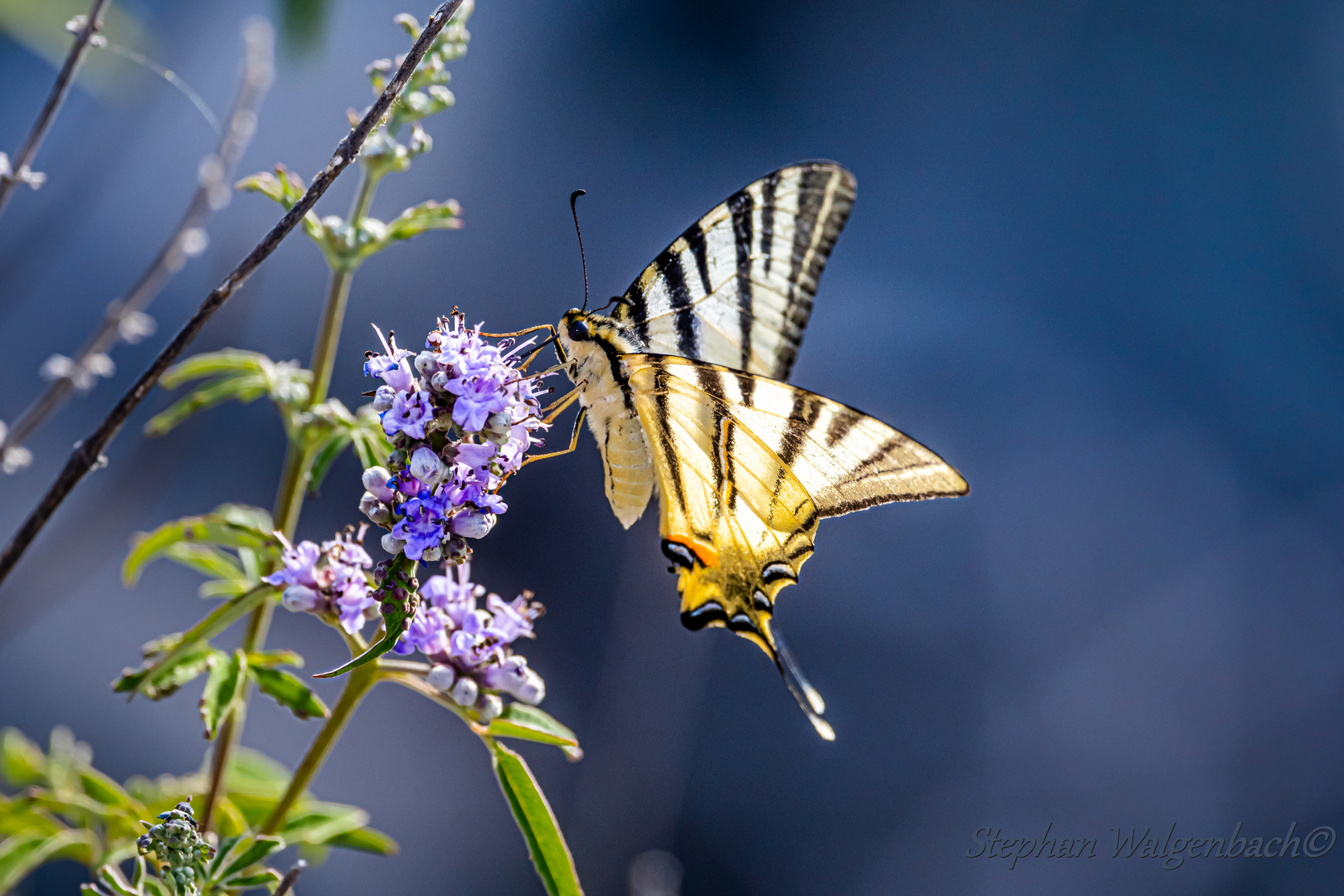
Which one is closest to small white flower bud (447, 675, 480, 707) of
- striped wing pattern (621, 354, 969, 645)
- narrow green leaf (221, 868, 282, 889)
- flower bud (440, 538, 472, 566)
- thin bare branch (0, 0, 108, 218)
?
flower bud (440, 538, 472, 566)

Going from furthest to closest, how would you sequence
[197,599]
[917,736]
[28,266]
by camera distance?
1. [917,736]
2. [197,599]
3. [28,266]

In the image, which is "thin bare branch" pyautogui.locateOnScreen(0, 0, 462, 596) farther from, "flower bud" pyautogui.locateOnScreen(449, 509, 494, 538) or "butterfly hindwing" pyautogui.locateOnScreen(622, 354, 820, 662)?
"butterfly hindwing" pyautogui.locateOnScreen(622, 354, 820, 662)

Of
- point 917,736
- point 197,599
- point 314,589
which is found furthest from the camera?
point 917,736

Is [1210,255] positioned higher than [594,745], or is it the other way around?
[1210,255]

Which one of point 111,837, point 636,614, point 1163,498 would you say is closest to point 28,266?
point 111,837

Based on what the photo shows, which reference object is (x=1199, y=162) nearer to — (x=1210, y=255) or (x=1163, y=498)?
(x=1210, y=255)

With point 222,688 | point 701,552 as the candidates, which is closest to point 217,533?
point 222,688
